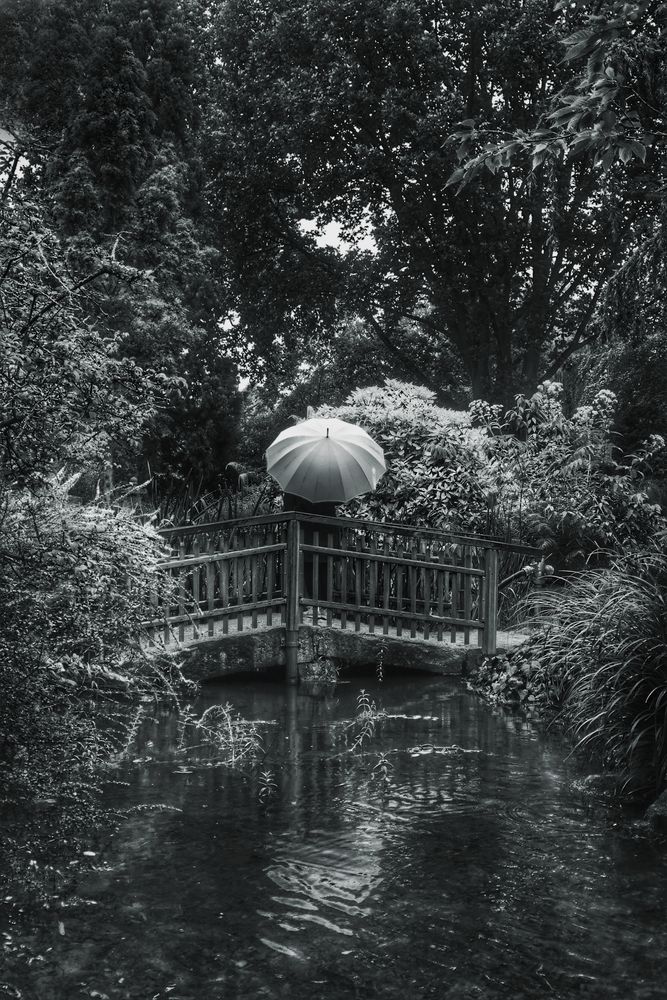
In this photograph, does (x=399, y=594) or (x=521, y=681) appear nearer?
(x=521, y=681)

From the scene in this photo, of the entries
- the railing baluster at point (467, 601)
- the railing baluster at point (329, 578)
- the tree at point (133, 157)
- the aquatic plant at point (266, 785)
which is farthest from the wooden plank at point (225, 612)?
the tree at point (133, 157)

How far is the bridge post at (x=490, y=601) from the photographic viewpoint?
10.4 m

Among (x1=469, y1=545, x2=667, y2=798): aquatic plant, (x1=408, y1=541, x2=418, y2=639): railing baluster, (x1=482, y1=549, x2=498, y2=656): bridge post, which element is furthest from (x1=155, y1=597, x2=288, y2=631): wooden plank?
(x1=469, y1=545, x2=667, y2=798): aquatic plant

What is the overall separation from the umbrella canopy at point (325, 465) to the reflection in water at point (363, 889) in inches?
144

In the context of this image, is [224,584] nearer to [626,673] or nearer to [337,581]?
[337,581]

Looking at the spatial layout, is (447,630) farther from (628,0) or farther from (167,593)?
(628,0)

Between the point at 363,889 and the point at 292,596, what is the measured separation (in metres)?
5.46

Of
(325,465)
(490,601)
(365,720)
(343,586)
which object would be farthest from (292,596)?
(365,720)

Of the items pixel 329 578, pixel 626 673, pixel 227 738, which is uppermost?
pixel 329 578

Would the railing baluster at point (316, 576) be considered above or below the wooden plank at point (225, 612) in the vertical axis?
above

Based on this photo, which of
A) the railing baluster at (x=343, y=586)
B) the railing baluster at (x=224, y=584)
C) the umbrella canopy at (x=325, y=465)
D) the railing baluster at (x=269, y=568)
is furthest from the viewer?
the umbrella canopy at (x=325, y=465)

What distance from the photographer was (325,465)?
10.7 m

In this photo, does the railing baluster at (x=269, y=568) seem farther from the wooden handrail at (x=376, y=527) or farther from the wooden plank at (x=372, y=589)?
the wooden plank at (x=372, y=589)

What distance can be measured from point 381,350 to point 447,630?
644 inches
